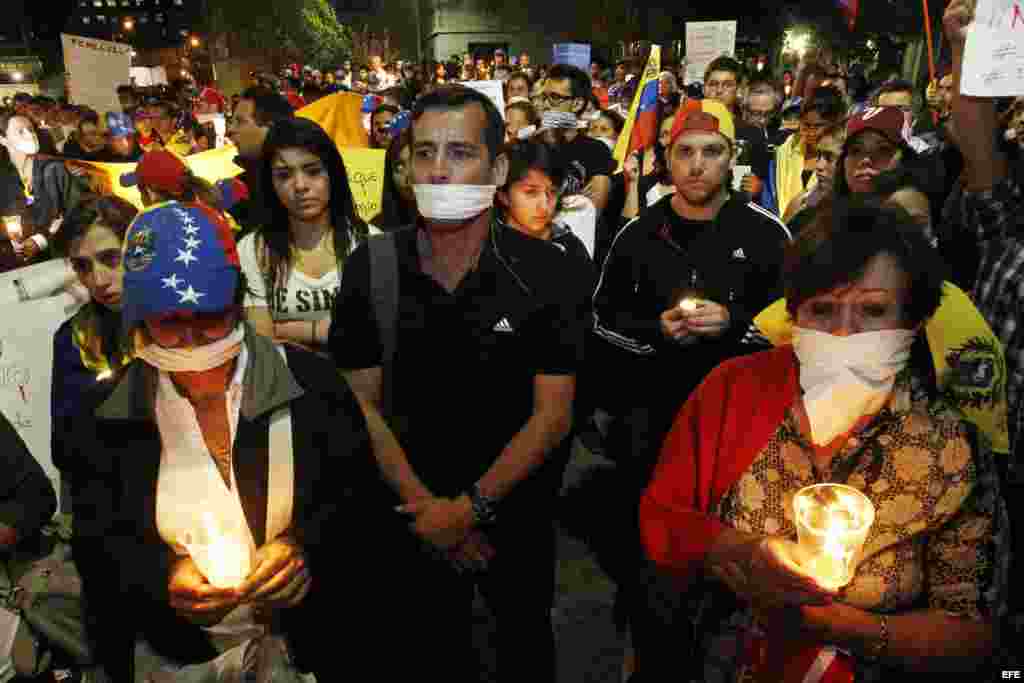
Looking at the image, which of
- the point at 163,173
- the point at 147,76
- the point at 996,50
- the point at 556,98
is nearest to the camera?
the point at 996,50

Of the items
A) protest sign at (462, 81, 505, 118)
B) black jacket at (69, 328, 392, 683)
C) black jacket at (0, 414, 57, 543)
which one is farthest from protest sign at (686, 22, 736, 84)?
black jacket at (0, 414, 57, 543)

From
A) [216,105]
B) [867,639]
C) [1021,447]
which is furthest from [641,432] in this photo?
[216,105]

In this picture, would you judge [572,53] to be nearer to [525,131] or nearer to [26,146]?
[525,131]

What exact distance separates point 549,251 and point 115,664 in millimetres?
2134

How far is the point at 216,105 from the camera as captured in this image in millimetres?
12328

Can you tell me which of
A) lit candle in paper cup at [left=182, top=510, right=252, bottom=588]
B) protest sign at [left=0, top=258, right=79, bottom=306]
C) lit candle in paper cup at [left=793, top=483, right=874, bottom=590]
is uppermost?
protest sign at [left=0, top=258, right=79, bottom=306]

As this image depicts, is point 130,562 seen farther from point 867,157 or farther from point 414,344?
point 867,157

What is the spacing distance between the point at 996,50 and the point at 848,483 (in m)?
1.75

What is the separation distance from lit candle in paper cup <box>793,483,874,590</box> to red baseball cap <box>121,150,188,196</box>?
4.33 m

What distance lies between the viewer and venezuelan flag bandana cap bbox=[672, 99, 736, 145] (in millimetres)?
3590

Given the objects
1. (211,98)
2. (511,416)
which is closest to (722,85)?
(511,416)

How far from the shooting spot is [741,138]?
6.55m

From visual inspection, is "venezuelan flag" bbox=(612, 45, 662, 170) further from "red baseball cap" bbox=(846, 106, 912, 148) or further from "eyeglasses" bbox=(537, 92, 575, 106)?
"red baseball cap" bbox=(846, 106, 912, 148)

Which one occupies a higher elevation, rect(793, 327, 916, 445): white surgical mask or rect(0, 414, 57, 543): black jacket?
rect(793, 327, 916, 445): white surgical mask
